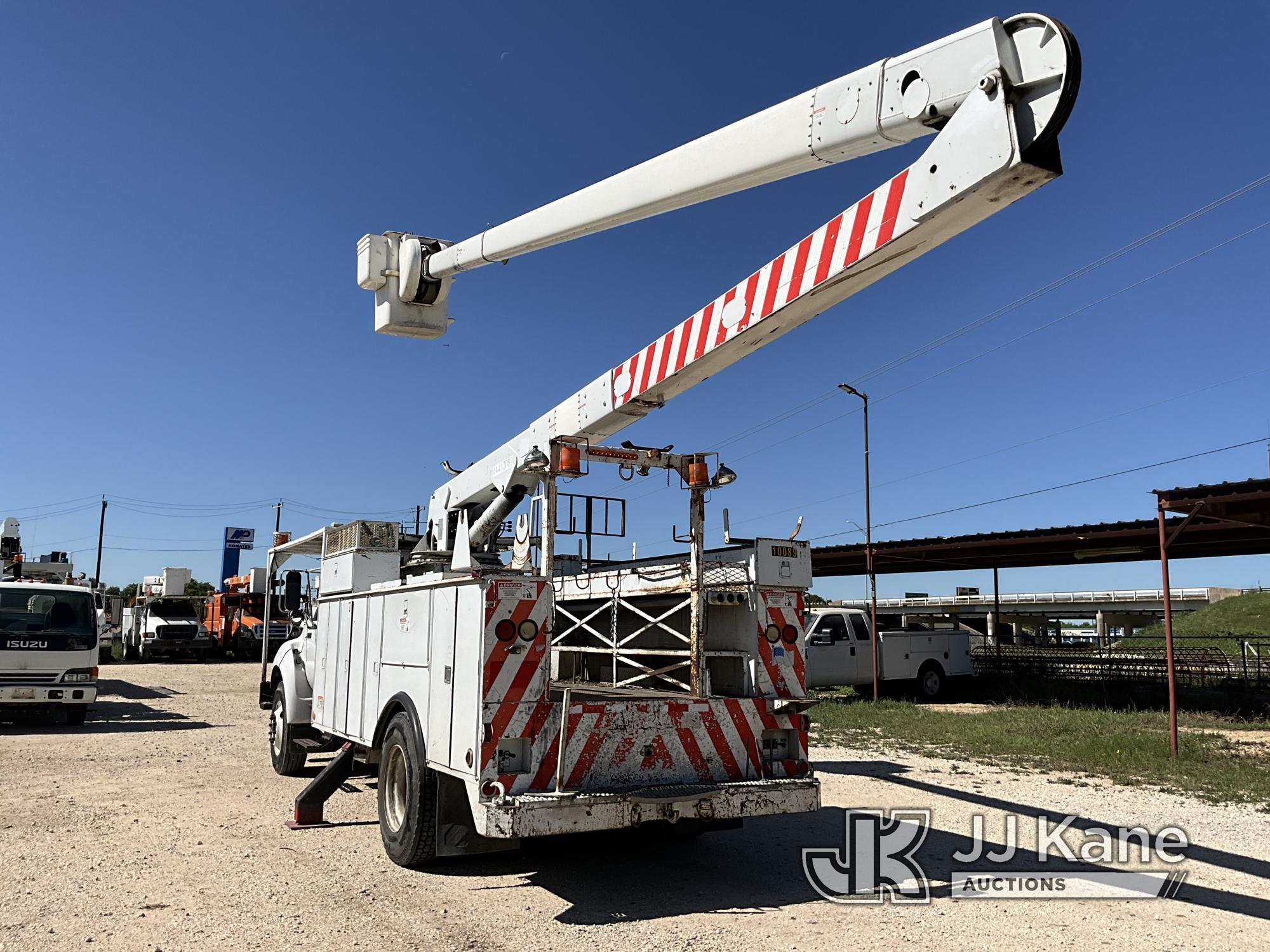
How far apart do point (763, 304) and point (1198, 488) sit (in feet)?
33.3

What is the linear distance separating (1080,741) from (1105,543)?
28.7 feet

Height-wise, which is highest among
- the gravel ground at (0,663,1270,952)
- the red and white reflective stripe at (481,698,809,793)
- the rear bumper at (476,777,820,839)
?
the red and white reflective stripe at (481,698,809,793)

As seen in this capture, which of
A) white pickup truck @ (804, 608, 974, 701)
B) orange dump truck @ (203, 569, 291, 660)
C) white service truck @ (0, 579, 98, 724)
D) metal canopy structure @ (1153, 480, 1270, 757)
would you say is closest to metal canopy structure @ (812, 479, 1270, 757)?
metal canopy structure @ (1153, 480, 1270, 757)

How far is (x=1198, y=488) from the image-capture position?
1311cm

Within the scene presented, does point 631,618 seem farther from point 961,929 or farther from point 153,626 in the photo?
point 153,626

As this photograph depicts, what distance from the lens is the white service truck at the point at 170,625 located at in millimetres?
34344

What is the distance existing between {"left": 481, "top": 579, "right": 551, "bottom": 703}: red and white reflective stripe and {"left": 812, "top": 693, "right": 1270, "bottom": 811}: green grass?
7.48 meters

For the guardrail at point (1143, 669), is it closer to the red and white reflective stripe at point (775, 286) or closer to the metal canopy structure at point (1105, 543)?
the metal canopy structure at point (1105, 543)

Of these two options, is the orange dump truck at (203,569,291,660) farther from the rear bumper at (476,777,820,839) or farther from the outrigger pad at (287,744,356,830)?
the rear bumper at (476,777,820,839)

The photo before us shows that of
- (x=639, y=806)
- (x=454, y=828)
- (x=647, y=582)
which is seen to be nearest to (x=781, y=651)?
(x=647, y=582)

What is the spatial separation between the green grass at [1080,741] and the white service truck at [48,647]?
1173 centimetres

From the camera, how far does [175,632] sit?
34344mm

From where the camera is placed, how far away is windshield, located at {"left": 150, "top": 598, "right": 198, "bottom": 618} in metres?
34.9

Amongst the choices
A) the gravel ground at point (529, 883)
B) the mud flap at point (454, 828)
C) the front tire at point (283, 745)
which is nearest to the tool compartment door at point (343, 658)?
the gravel ground at point (529, 883)
